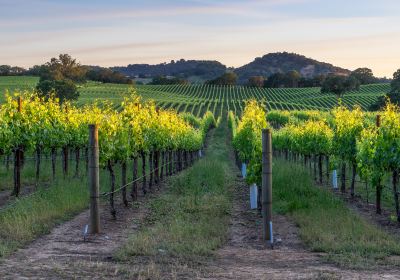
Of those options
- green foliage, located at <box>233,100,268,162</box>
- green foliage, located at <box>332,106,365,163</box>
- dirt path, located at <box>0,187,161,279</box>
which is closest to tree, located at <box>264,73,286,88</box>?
green foliage, located at <box>332,106,365,163</box>

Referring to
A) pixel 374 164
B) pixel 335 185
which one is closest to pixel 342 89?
pixel 335 185

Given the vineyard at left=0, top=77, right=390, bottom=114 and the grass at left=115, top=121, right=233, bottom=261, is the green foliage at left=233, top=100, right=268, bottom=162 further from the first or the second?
the vineyard at left=0, top=77, right=390, bottom=114

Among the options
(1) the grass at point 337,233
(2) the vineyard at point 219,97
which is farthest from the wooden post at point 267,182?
(2) the vineyard at point 219,97

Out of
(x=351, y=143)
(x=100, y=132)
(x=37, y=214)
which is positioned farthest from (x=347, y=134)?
(x=37, y=214)

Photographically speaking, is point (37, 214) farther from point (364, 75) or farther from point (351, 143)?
point (364, 75)

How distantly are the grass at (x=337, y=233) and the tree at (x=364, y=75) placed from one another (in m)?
132

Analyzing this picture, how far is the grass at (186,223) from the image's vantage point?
1006 centimetres

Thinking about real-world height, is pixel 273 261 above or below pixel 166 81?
below

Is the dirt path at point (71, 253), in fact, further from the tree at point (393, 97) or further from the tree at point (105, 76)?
the tree at point (105, 76)

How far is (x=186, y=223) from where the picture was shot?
41.5 ft

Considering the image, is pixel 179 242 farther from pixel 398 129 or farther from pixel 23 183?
pixel 23 183

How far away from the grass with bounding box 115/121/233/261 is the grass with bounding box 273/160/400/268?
1.83 meters

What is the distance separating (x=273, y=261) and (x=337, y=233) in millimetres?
2617

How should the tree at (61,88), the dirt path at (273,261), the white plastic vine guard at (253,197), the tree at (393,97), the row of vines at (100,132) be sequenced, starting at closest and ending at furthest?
the dirt path at (273,261), the row of vines at (100,132), the white plastic vine guard at (253,197), the tree at (61,88), the tree at (393,97)
